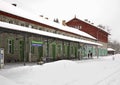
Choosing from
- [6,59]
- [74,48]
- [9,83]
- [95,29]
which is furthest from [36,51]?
[95,29]

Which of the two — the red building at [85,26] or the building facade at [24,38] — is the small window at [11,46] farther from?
the red building at [85,26]

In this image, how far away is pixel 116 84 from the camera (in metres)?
11.7

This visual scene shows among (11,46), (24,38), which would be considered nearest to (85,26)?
(11,46)

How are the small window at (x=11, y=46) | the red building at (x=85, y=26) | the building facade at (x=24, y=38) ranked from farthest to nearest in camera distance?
1. the red building at (x=85, y=26)
2. the small window at (x=11, y=46)
3. the building facade at (x=24, y=38)

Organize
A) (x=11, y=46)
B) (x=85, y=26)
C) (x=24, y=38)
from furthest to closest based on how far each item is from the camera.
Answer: (x=85, y=26) → (x=11, y=46) → (x=24, y=38)

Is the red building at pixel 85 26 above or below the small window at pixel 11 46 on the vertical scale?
above

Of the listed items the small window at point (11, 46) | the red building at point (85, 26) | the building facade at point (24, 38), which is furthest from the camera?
the red building at point (85, 26)

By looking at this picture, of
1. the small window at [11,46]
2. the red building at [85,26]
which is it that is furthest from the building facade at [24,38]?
the red building at [85,26]

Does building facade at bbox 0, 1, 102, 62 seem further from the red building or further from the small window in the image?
the red building

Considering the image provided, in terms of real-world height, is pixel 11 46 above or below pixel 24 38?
below

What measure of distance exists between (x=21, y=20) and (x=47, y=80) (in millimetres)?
18116

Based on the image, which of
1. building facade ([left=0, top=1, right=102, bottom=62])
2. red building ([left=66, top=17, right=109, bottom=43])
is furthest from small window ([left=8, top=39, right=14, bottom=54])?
red building ([left=66, top=17, right=109, bottom=43])

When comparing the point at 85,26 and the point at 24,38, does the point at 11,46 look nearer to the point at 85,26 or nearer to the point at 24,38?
the point at 24,38

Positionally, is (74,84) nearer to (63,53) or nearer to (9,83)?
(9,83)
